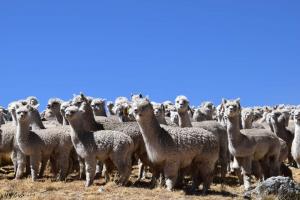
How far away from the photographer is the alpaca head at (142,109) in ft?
45.7

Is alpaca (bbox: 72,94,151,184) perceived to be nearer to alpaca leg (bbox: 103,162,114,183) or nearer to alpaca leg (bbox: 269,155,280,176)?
alpaca leg (bbox: 103,162,114,183)

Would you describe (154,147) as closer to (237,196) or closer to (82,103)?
(237,196)

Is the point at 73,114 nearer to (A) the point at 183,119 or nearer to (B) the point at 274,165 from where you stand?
(A) the point at 183,119

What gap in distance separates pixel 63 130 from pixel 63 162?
960 millimetres

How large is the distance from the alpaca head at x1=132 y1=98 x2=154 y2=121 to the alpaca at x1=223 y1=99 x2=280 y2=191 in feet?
9.40

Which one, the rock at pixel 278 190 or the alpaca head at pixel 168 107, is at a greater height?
the alpaca head at pixel 168 107

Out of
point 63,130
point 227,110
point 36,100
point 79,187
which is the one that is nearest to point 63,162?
point 63,130

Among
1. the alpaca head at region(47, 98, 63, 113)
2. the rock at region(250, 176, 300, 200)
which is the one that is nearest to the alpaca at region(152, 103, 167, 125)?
the alpaca head at region(47, 98, 63, 113)

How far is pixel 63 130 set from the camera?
1666cm

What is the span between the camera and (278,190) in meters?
13.2

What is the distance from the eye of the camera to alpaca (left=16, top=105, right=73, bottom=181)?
16.0 m

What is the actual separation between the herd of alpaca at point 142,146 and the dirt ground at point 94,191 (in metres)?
0.34

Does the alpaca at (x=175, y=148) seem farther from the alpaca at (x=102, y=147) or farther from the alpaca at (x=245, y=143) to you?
the alpaca at (x=245, y=143)

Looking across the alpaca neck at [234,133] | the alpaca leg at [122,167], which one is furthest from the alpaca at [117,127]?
the alpaca neck at [234,133]
